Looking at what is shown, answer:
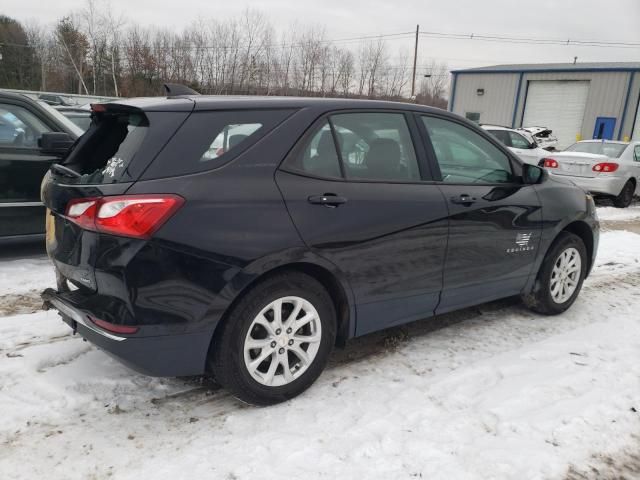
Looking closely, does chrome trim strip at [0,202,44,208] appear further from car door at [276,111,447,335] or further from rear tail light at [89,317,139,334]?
car door at [276,111,447,335]

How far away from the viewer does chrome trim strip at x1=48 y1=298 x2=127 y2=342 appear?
2.48 m

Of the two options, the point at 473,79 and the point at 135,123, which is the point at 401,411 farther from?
the point at 473,79

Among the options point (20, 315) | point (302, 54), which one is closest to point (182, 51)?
point (302, 54)

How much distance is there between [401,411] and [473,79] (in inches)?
1447

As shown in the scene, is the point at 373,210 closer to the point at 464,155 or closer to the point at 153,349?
the point at 464,155

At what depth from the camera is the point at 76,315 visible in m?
2.62

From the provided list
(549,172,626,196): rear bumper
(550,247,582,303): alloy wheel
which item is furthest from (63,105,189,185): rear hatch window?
(549,172,626,196): rear bumper

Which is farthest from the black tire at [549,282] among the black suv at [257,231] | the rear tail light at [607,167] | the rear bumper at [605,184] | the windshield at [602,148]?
the windshield at [602,148]

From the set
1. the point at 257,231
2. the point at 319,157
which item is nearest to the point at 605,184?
the point at 319,157

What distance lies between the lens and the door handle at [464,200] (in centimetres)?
354

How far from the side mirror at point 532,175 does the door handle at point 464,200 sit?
707mm

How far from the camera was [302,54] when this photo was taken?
52188mm

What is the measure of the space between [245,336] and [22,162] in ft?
12.6

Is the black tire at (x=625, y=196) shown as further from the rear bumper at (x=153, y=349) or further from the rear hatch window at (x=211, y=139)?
the rear bumper at (x=153, y=349)
